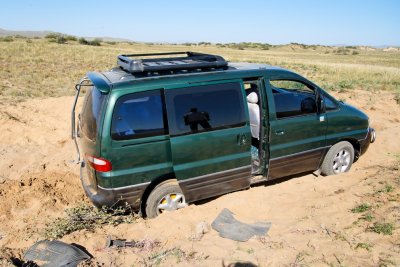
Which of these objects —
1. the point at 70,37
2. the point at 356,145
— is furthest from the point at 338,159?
the point at 70,37

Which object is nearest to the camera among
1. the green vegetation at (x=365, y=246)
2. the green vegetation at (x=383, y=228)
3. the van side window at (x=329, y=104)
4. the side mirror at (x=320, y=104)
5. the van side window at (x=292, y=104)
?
the green vegetation at (x=365, y=246)

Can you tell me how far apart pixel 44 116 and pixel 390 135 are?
883cm

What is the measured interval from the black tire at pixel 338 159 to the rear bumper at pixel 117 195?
3247 millimetres

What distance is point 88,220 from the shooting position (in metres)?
4.95

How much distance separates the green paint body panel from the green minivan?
1 centimetres

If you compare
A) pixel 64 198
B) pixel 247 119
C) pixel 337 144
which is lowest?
pixel 64 198

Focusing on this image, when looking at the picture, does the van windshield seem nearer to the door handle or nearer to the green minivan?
the green minivan

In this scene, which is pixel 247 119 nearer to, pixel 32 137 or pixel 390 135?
pixel 390 135

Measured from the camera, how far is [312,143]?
6.00 meters

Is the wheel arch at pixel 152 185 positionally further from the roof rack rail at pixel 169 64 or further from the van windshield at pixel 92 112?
the roof rack rail at pixel 169 64

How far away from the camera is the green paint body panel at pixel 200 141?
4.54m

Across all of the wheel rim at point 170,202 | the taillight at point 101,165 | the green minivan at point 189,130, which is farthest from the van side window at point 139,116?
the wheel rim at point 170,202

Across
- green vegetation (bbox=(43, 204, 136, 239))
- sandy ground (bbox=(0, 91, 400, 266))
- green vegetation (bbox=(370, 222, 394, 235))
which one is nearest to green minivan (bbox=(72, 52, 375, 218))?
green vegetation (bbox=(43, 204, 136, 239))

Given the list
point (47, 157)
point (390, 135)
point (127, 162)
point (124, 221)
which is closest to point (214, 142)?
point (127, 162)
